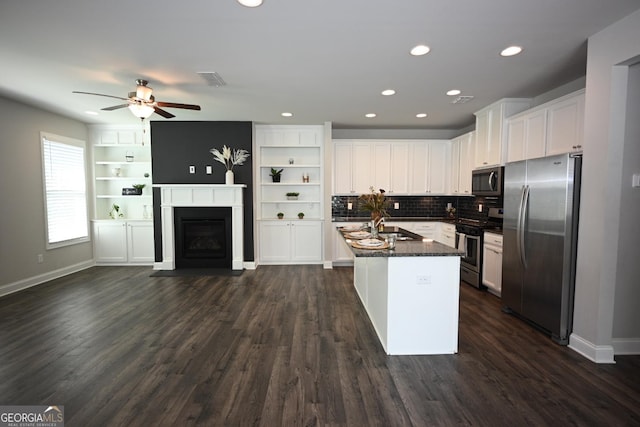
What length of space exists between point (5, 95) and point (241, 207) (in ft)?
12.0

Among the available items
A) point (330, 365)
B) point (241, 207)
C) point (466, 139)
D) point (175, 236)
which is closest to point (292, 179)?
point (241, 207)

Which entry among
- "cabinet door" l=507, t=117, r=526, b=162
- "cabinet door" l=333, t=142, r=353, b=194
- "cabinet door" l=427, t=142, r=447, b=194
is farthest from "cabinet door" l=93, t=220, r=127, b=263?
"cabinet door" l=507, t=117, r=526, b=162

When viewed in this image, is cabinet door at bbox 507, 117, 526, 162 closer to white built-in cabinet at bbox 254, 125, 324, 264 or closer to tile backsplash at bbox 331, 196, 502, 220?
tile backsplash at bbox 331, 196, 502, 220

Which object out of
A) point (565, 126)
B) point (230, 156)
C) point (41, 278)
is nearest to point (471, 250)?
point (565, 126)

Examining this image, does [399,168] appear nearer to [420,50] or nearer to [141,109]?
[420,50]

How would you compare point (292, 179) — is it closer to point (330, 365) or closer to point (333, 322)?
point (333, 322)

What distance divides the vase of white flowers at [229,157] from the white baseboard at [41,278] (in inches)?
128

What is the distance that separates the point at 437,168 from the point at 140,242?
6.25 meters

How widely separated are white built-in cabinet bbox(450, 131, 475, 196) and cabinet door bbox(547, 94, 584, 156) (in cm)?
171

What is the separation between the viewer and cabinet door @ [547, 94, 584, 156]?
3.31m

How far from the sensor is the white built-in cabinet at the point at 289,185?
617 centimetres

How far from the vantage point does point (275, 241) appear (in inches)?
245

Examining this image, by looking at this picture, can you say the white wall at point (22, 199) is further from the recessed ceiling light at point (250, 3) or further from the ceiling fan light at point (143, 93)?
the recessed ceiling light at point (250, 3)

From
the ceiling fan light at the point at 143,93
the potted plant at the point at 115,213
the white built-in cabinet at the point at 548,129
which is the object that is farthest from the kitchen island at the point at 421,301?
A: the potted plant at the point at 115,213
